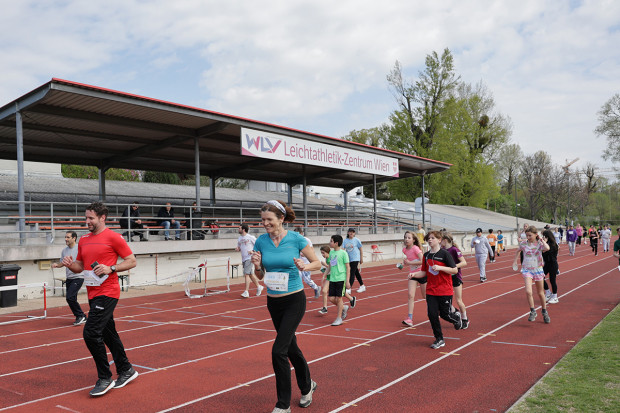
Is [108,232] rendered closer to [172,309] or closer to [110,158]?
[172,309]

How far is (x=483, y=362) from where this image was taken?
6.85 m

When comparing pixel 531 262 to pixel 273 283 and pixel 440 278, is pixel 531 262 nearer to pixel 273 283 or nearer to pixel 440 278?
pixel 440 278

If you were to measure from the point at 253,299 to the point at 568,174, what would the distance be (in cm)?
6973

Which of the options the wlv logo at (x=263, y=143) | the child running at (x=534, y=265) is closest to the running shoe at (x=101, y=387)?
the child running at (x=534, y=265)

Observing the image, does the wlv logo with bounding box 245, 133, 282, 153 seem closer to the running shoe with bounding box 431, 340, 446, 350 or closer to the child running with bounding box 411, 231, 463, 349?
the child running with bounding box 411, 231, 463, 349

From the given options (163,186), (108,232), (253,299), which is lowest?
(253,299)

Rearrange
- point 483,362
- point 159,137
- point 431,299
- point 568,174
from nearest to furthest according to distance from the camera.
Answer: point 483,362
point 431,299
point 159,137
point 568,174

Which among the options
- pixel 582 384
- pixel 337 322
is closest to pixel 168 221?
pixel 337 322

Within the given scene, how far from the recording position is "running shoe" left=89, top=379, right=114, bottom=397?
5.59 m

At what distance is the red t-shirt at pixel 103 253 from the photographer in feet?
18.6

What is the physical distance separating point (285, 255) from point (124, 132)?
685 inches

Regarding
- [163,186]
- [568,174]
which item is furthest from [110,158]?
[568,174]

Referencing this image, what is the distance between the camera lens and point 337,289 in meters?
9.81

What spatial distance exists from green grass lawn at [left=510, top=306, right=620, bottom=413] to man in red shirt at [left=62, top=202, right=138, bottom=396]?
4.35 metres
